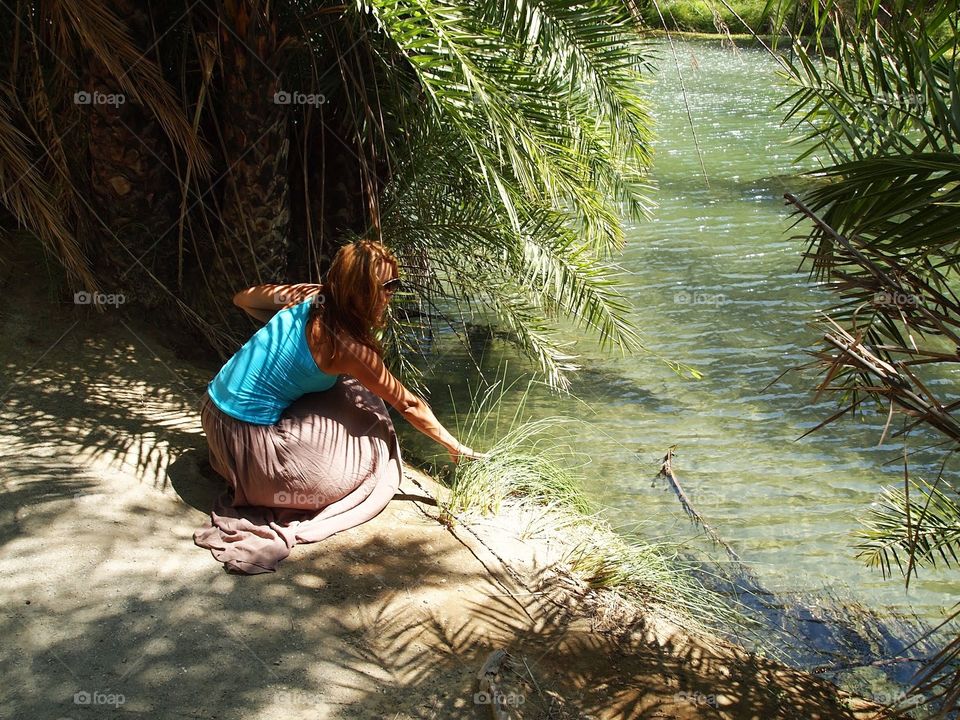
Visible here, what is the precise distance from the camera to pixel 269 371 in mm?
3752

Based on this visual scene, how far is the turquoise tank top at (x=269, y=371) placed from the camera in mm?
3727

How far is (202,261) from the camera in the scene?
5355 mm

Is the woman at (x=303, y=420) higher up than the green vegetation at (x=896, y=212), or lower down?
lower down

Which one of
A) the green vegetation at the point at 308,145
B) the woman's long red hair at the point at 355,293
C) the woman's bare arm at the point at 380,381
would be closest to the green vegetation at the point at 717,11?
the green vegetation at the point at 308,145

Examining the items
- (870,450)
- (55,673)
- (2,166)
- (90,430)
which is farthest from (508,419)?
(55,673)

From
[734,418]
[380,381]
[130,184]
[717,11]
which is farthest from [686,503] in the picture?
[130,184]

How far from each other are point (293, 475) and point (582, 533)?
57.1 inches

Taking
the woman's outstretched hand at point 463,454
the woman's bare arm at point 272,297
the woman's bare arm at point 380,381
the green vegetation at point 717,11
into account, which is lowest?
the woman's outstretched hand at point 463,454

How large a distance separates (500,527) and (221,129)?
105 inches

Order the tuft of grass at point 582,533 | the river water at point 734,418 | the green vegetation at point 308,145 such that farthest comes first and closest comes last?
the river water at point 734,418 < the green vegetation at point 308,145 < the tuft of grass at point 582,533

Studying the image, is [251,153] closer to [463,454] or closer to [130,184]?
[130,184]

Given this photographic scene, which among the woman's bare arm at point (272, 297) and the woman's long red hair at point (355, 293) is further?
the woman's bare arm at point (272, 297)

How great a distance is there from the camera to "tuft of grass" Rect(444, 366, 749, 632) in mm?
3990

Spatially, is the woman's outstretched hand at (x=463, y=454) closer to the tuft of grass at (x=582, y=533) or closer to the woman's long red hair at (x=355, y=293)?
the tuft of grass at (x=582, y=533)
